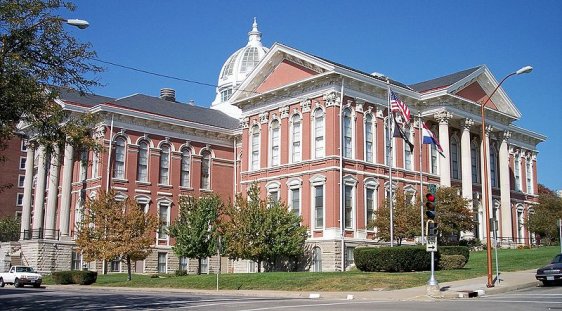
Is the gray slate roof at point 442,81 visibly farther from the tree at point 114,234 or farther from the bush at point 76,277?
the bush at point 76,277

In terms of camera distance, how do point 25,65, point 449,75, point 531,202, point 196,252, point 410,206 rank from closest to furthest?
point 25,65 → point 410,206 → point 196,252 → point 449,75 → point 531,202

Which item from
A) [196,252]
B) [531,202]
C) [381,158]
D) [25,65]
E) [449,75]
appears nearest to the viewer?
[25,65]

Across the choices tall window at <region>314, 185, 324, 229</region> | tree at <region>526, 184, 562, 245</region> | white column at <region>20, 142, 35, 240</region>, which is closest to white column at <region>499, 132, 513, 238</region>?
tree at <region>526, 184, 562, 245</region>

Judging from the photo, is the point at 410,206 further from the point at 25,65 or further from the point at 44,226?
the point at 44,226

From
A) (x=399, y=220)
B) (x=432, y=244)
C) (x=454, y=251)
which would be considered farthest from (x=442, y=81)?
(x=432, y=244)

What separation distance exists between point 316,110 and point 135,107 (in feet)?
61.1

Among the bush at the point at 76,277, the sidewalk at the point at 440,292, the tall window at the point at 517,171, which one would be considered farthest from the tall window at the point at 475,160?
the bush at the point at 76,277

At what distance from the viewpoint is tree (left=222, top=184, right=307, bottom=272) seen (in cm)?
4200

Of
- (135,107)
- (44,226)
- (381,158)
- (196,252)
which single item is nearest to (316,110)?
(381,158)

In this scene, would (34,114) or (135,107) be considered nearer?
(34,114)

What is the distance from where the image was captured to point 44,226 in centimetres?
6000

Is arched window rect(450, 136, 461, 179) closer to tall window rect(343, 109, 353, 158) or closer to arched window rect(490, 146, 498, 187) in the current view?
arched window rect(490, 146, 498, 187)

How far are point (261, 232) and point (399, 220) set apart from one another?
8914 millimetres

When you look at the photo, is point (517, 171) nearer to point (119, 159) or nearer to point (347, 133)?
point (347, 133)
